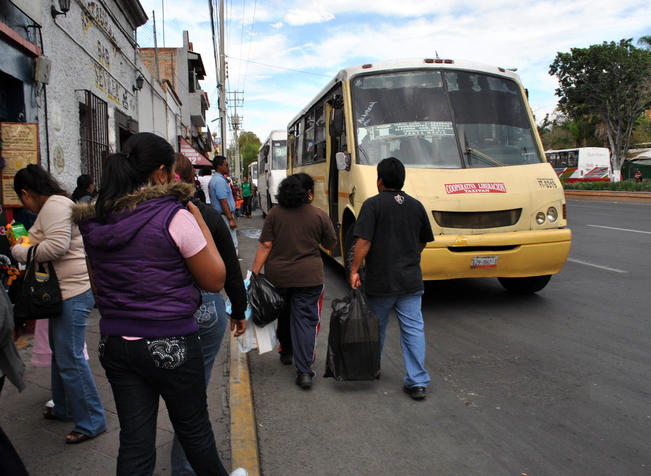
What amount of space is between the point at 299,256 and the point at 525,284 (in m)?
3.86

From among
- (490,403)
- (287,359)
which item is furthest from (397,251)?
(287,359)

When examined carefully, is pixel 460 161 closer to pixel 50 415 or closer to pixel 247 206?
pixel 50 415

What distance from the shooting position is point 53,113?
293 inches

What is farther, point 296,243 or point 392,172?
point 296,243

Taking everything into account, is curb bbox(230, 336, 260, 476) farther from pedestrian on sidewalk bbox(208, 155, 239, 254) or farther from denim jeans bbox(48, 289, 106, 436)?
pedestrian on sidewalk bbox(208, 155, 239, 254)

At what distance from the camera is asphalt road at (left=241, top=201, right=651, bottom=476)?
10.1ft

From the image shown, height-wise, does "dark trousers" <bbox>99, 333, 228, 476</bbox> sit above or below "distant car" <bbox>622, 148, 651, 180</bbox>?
below

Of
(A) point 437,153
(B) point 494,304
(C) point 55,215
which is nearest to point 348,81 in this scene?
(A) point 437,153

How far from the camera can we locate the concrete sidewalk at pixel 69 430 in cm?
307

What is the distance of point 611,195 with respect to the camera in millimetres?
28000

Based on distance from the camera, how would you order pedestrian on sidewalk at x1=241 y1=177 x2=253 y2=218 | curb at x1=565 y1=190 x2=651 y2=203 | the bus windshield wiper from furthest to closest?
1. curb at x1=565 y1=190 x2=651 y2=203
2. pedestrian on sidewalk at x1=241 y1=177 x2=253 y2=218
3. the bus windshield wiper

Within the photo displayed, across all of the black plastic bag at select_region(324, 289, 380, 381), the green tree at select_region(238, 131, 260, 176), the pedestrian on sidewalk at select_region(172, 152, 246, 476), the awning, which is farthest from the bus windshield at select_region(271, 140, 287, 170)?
the green tree at select_region(238, 131, 260, 176)

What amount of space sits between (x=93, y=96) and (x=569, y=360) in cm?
844

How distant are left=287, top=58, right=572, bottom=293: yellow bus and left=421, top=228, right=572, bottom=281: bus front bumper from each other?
1cm
